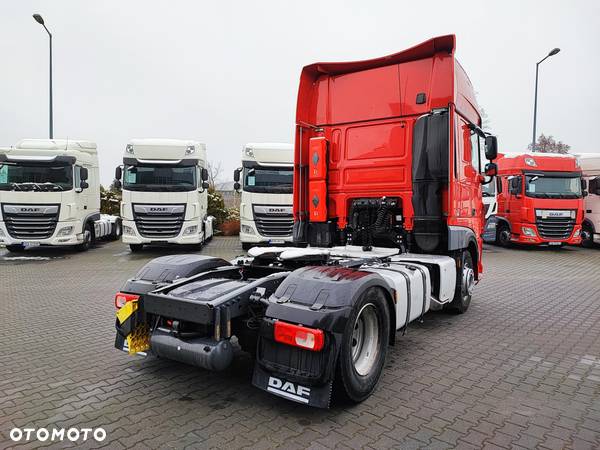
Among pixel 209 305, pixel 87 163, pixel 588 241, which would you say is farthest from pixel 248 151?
pixel 588 241

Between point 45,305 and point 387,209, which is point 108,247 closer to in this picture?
point 45,305

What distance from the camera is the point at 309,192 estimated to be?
6457 millimetres

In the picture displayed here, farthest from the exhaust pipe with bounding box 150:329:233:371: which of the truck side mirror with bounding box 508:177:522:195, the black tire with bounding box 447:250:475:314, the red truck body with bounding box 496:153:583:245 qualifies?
the red truck body with bounding box 496:153:583:245

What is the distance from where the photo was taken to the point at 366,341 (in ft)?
12.5

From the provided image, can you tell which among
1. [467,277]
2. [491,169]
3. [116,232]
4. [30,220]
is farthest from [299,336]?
[116,232]

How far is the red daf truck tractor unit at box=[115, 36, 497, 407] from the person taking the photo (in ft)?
10.6

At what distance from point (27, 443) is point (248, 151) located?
12158 millimetres

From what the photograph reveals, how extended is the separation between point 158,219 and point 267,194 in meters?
3.40

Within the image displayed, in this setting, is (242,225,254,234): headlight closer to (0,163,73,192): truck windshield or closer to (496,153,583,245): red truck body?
(0,163,73,192): truck windshield

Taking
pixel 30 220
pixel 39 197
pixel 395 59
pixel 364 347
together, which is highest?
pixel 395 59

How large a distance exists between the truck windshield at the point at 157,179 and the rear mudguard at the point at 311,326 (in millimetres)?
10820

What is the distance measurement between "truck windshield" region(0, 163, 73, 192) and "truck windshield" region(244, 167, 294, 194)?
18.1 ft

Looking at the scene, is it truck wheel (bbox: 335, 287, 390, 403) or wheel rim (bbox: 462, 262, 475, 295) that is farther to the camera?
wheel rim (bbox: 462, 262, 475, 295)

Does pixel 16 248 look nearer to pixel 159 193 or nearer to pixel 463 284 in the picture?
→ pixel 159 193
